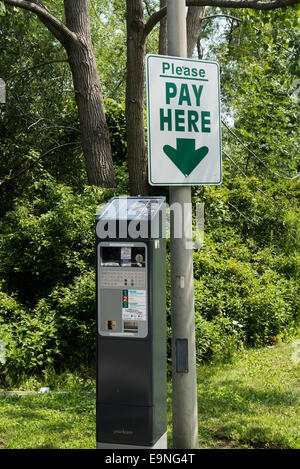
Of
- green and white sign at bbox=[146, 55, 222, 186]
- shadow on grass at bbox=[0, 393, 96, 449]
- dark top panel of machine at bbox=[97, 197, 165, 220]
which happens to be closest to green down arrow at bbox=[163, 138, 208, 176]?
green and white sign at bbox=[146, 55, 222, 186]

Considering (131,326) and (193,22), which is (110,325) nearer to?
(131,326)

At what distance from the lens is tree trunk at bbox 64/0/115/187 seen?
8820 millimetres

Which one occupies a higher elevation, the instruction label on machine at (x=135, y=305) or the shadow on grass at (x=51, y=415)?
the instruction label on machine at (x=135, y=305)

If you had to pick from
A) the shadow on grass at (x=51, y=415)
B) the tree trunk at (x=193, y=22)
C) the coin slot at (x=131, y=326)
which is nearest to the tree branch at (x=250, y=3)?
the tree trunk at (x=193, y=22)

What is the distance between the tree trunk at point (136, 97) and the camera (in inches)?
324

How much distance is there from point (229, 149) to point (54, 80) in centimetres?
476

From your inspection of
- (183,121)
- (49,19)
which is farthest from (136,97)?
(183,121)

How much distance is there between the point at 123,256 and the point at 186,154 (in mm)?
843

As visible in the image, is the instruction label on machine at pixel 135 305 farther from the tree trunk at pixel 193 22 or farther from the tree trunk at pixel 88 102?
the tree trunk at pixel 193 22

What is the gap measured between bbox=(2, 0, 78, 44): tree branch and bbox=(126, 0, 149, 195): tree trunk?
38.7 inches

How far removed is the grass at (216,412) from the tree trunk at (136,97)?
3468 millimetres

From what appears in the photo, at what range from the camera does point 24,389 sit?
5891 mm
